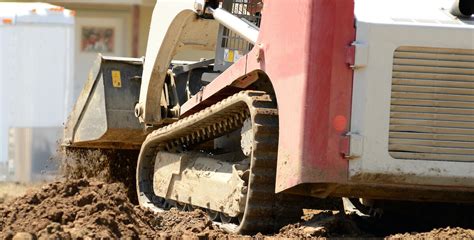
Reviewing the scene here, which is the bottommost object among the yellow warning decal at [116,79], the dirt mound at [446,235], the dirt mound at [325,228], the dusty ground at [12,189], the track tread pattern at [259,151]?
the dusty ground at [12,189]

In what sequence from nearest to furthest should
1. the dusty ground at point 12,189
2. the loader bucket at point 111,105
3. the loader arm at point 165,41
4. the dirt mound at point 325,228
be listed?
the dirt mound at point 325,228
the loader arm at point 165,41
the loader bucket at point 111,105
the dusty ground at point 12,189

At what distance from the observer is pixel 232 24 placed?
812 centimetres

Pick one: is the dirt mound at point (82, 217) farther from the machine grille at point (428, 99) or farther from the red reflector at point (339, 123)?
the machine grille at point (428, 99)

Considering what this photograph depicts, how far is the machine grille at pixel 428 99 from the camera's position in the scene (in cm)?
679

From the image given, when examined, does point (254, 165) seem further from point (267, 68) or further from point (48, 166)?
point (48, 166)

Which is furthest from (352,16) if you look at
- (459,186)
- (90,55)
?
(90,55)

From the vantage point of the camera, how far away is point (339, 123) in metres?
6.77

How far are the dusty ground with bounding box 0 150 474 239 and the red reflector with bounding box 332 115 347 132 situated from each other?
65 cm

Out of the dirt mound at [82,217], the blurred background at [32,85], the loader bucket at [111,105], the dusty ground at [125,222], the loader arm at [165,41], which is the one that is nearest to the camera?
the dirt mound at [82,217]

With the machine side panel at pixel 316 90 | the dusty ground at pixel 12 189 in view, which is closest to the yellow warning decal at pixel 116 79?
the dusty ground at pixel 12 189

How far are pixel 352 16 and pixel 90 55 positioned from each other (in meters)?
13.7

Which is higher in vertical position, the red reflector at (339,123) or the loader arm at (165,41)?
the loader arm at (165,41)

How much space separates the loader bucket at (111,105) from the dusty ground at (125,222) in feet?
6.33

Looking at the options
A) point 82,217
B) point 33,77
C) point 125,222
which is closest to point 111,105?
point 125,222
